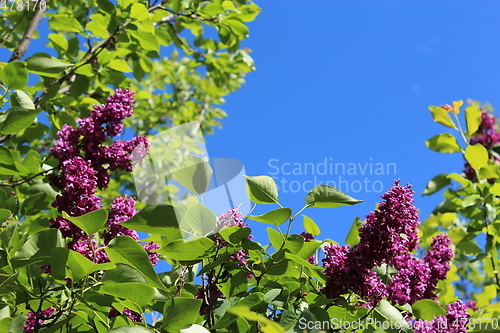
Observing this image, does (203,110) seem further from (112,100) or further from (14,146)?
(112,100)

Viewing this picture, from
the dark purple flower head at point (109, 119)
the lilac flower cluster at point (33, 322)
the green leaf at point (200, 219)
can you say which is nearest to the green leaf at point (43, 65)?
the dark purple flower head at point (109, 119)

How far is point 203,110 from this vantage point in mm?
7633

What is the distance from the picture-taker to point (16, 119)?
2.05m

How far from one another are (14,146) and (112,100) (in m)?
1.39

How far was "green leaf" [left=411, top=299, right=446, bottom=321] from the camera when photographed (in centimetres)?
179

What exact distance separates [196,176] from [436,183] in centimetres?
242

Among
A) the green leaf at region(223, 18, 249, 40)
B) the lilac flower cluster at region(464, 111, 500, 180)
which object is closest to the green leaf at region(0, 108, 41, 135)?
the green leaf at region(223, 18, 249, 40)

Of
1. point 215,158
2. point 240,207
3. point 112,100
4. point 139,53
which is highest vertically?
point 139,53

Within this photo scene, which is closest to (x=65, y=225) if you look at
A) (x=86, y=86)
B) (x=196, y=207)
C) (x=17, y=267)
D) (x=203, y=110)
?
(x=17, y=267)

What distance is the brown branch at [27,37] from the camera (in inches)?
138

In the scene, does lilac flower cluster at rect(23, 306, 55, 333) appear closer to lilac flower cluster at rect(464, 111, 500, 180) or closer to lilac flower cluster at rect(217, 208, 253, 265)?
lilac flower cluster at rect(217, 208, 253, 265)

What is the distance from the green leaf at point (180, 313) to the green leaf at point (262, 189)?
1.15ft

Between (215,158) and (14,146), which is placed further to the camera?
(14,146)

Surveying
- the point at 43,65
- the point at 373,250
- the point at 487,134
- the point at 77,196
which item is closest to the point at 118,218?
the point at 77,196
